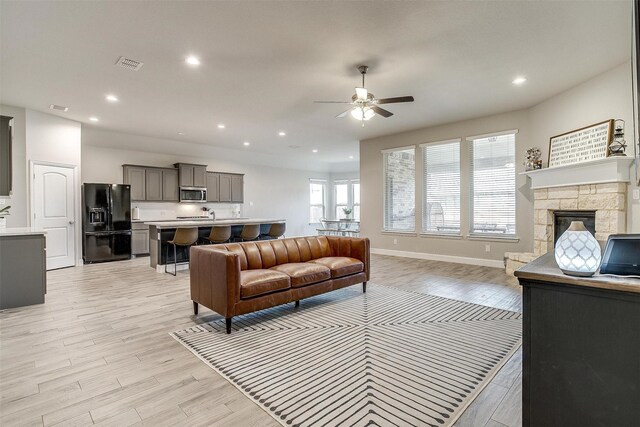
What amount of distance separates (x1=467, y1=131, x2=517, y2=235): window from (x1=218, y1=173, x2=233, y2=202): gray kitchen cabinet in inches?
261

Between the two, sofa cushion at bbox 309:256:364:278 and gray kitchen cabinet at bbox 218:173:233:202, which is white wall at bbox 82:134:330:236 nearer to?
gray kitchen cabinet at bbox 218:173:233:202

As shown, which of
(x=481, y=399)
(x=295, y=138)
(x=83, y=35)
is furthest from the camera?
(x=295, y=138)

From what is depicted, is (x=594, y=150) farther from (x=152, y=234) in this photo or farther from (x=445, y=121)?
(x=152, y=234)

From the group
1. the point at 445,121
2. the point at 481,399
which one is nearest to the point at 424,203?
the point at 445,121

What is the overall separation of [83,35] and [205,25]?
130cm

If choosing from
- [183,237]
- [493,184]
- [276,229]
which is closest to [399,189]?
[493,184]

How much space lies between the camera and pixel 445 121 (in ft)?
20.8

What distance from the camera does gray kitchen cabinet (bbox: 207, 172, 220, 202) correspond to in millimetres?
9031

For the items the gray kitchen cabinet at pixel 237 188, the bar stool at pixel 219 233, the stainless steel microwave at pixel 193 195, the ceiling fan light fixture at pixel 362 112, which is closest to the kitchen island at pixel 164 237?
the bar stool at pixel 219 233

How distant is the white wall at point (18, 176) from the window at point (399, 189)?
716cm

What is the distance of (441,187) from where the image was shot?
22.1 ft

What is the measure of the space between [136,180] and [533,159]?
838 cm

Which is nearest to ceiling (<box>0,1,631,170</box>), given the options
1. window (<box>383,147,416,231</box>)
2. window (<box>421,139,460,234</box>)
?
window (<box>421,139,460,234</box>)

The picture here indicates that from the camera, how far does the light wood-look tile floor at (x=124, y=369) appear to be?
179cm
